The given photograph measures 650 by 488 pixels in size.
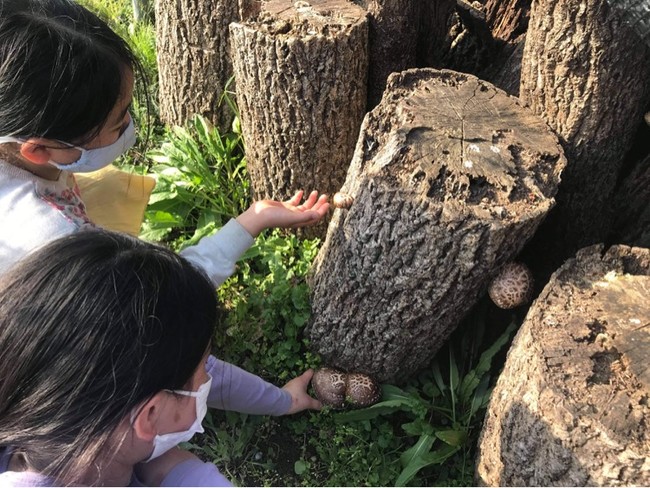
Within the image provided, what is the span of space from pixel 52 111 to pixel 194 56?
2.15 meters

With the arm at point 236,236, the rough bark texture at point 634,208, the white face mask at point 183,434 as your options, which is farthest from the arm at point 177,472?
the rough bark texture at point 634,208

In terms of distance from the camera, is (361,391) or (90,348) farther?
(361,391)

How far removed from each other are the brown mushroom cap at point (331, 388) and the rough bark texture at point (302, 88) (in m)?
1.11

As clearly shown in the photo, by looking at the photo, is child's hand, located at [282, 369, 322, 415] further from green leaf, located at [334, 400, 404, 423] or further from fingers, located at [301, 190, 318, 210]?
fingers, located at [301, 190, 318, 210]

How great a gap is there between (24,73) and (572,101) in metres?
2.19

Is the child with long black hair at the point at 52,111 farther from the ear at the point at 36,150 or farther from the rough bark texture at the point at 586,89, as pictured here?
the rough bark texture at the point at 586,89

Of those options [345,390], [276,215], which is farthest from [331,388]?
[276,215]

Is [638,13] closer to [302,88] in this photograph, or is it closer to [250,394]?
[302,88]

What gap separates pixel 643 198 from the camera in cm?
295

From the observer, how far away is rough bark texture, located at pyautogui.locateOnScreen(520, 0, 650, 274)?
2.44 meters

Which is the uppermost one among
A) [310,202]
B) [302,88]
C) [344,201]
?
[302,88]

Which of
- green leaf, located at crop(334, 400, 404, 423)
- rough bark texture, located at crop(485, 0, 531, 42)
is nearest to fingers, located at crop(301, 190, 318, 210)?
green leaf, located at crop(334, 400, 404, 423)

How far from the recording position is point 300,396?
3.00 metres

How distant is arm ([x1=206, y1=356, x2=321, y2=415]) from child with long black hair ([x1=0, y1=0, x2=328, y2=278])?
93 centimetres
